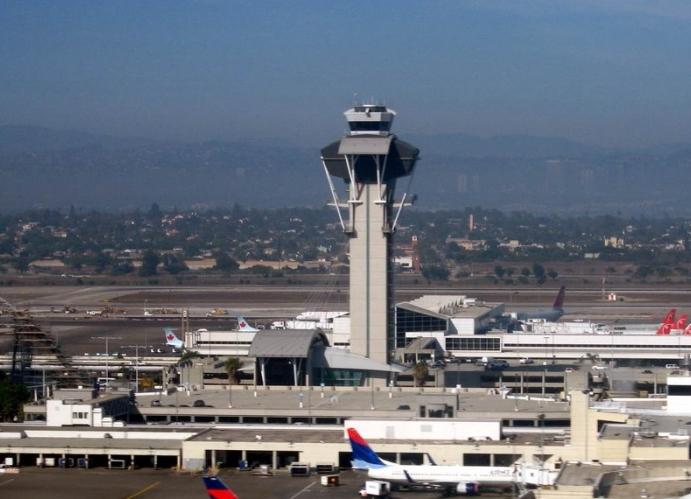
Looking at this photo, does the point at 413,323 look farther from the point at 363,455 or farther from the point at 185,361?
the point at 363,455

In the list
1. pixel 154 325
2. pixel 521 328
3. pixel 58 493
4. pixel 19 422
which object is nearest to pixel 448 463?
pixel 58 493

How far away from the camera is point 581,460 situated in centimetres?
4978

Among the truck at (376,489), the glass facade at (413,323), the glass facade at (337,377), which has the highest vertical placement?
the glass facade at (413,323)

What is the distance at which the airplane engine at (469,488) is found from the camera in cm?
5066

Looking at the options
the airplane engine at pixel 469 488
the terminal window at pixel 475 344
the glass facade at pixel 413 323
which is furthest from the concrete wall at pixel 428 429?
the terminal window at pixel 475 344

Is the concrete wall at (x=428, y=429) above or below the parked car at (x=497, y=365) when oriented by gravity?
below

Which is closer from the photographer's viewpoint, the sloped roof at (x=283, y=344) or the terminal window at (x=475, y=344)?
the sloped roof at (x=283, y=344)

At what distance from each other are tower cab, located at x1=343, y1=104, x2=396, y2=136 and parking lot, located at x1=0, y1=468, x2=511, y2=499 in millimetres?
26351

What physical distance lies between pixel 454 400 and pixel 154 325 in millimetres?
70330

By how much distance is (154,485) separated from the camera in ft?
177

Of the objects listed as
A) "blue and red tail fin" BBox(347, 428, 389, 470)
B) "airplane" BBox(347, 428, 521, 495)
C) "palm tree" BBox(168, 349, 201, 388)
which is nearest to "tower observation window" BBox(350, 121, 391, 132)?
"palm tree" BBox(168, 349, 201, 388)

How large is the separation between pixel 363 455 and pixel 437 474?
237 centimetres

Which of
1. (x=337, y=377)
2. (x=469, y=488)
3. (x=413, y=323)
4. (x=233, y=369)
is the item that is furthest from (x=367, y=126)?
(x=469, y=488)

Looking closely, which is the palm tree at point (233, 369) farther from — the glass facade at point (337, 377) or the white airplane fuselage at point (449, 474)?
the white airplane fuselage at point (449, 474)
